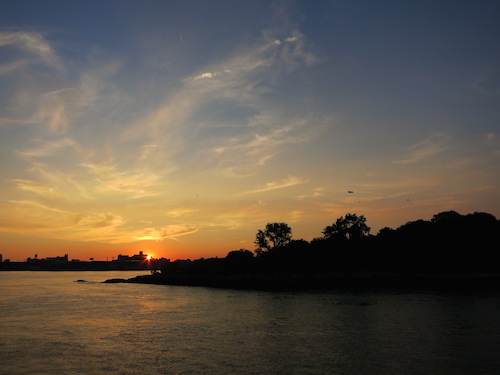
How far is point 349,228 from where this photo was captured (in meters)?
184

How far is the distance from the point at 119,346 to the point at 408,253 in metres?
129

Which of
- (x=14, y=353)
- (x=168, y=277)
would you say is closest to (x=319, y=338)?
(x=14, y=353)

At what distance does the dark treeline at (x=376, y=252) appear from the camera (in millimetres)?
138125

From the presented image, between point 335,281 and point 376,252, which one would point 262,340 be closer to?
point 335,281

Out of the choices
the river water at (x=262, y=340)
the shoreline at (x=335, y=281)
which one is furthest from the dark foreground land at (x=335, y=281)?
the river water at (x=262, y=340)

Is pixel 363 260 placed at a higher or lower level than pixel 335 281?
higher

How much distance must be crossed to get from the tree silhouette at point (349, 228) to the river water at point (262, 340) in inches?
4447

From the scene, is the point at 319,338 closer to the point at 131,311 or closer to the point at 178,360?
the point at 178,360

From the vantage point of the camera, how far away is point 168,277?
17325cm

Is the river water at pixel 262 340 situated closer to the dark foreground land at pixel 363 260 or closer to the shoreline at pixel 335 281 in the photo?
the shoreline at pixel 335 281

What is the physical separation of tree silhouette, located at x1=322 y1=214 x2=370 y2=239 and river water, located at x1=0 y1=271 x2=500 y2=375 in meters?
113

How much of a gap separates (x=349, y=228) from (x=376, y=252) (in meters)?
30.5

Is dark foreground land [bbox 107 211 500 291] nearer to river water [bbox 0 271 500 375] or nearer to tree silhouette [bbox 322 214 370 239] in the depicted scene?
tree silhouette [bbox 322 214 370 239]

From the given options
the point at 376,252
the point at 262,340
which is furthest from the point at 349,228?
the point at 262,340
